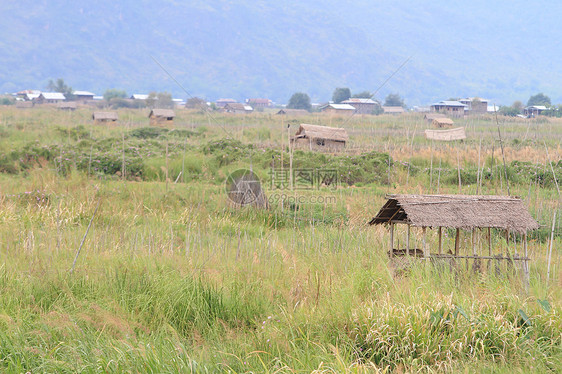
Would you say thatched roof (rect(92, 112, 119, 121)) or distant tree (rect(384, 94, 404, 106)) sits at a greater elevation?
distant tree (rect(384, 94, 404, 106))

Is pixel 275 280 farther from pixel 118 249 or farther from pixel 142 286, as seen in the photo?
pixel 118 249

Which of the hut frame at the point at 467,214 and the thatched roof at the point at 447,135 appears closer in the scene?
the hut frame at the point at 467,214

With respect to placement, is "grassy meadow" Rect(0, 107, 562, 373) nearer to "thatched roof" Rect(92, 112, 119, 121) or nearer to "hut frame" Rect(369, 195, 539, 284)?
"hut frame" Rect(369, 195, 539, 284)

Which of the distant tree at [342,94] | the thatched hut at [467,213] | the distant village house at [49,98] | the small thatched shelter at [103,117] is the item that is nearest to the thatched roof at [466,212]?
the thatched hut at [467,213]

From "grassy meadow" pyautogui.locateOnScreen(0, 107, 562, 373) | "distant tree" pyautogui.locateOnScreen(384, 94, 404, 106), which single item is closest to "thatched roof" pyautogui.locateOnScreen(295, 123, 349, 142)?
"grassy meadow" pyautogui.locateOnScreen(0, 107, 562, 373)

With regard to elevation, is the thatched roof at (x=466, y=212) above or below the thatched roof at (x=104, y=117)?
below

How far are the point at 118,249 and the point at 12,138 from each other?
16.0 meters

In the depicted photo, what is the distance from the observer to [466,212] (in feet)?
19.4

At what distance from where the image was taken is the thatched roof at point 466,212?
18.8ft

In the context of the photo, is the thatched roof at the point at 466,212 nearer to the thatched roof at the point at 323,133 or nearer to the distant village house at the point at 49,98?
the thatched roof at the point at 323,133

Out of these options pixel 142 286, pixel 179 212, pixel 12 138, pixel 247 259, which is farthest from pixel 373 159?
pixel 12 138

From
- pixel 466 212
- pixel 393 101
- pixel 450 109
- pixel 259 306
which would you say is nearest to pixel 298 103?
pixel 393 101

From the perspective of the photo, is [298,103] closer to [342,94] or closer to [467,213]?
[342,94]

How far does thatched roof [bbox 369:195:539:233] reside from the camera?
5.74 meters
